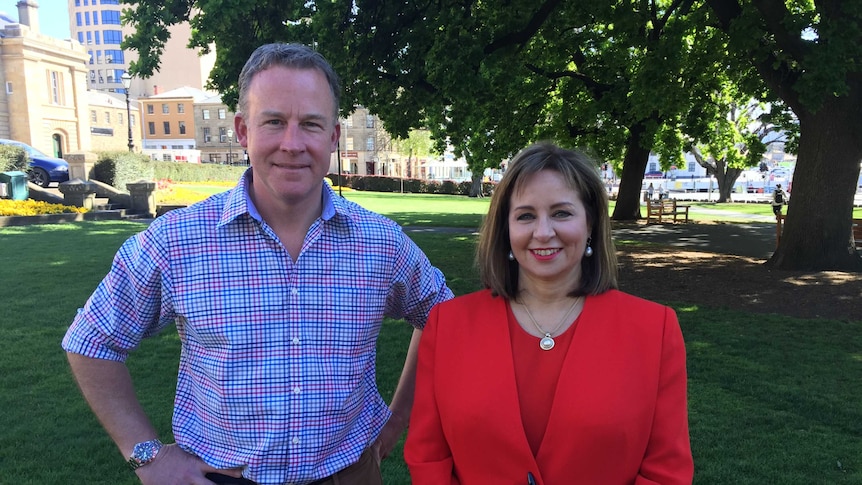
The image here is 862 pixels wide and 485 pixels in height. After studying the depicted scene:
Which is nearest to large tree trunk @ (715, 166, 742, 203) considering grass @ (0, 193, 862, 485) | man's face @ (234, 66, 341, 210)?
grass @ (0, 193, 862, 485)

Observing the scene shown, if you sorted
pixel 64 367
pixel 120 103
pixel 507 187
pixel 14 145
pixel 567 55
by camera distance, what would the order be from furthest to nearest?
pixel 120 103
pixel 14 145
pixel 567 55
pixel 64 367
pixel 507 187

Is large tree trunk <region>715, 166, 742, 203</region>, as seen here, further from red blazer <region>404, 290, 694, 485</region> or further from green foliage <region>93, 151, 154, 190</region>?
red blazer <region>404, 290, 694, 485</region>

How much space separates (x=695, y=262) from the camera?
38.7ft

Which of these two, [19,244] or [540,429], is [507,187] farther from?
[19,244]

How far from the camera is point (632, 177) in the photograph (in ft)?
69.9

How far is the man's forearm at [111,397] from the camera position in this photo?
75.2 inches

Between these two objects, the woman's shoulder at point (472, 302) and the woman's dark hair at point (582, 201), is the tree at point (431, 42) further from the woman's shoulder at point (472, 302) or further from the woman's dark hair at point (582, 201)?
the woman's shoulder at point (472, 302)

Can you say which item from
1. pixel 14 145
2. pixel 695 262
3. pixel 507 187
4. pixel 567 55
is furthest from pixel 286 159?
pixel 14 145

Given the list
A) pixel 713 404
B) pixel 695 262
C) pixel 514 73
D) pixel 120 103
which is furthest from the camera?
pixel 120 103

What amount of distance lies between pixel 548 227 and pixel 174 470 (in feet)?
4.77

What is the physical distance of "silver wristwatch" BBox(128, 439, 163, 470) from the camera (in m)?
1.91

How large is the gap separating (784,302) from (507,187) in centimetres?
774

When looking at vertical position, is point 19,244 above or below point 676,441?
below

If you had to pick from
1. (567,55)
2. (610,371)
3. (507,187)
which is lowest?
(610,371)
